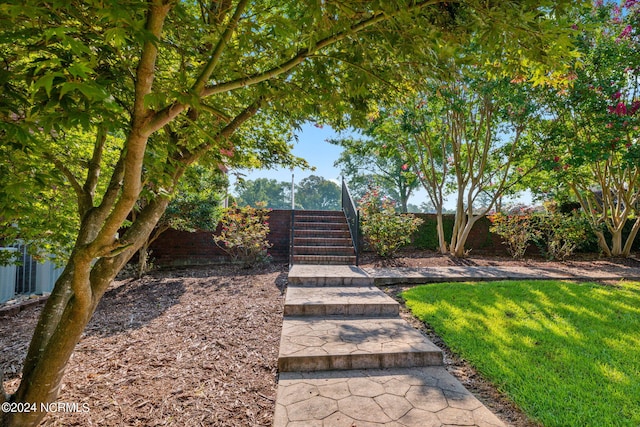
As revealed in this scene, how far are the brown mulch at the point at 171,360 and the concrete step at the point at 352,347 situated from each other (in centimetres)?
21

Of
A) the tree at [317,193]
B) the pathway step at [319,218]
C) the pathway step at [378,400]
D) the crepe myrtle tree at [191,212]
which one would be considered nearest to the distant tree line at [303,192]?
the tree at [317,193]

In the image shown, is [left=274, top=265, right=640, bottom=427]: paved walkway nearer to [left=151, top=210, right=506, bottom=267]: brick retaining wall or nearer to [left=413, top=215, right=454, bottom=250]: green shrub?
[left=151, top=210, right=506, bottom=267]: brick retaining wall

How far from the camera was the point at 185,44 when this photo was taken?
2.05m

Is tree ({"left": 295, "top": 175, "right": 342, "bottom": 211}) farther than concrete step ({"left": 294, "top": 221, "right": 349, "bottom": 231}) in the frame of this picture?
Yes

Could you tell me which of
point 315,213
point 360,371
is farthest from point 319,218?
point 360,371

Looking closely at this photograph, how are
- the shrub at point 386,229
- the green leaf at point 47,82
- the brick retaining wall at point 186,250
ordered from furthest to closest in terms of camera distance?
the brick retaining wall at point 186,250 → the shrub at point 386,229 → the green leaf at point 47,82

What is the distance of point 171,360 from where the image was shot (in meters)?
2.78

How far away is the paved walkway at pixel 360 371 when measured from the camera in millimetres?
2043

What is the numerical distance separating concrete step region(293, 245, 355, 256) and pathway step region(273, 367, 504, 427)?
437 cm

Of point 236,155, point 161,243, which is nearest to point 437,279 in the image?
point 236,155

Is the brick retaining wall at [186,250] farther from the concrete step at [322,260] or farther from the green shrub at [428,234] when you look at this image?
the green shrub at [428,234]

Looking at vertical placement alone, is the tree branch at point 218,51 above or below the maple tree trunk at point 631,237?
above

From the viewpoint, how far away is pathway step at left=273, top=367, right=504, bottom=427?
200 centimetres

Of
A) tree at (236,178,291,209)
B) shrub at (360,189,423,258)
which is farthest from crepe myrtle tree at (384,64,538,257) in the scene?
tree at (236,178,291,209)
